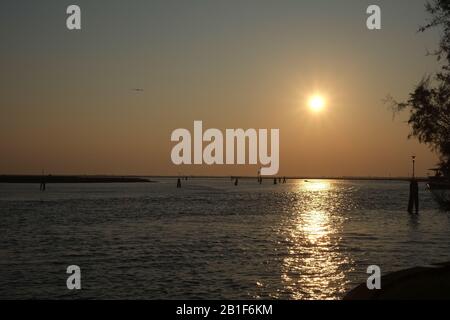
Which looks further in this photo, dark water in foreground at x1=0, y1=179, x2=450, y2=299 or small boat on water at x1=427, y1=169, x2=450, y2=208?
small boat on water at x1=427, y1=169, x2=450, y2=208

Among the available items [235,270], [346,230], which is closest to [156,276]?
[235,270]

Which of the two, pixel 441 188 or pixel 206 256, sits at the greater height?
pixel 441 188

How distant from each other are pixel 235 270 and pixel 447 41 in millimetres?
12213

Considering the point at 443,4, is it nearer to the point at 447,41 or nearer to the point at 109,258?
the point at 447,41

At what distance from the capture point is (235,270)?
2308 cm

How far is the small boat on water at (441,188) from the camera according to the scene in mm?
20031

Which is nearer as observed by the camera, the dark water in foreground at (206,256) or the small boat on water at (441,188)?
the dark water in foreground at (206,256)

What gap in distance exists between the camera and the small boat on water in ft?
65.7

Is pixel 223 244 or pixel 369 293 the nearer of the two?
pixel 369 293

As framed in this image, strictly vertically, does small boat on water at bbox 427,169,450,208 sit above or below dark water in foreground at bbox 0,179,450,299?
above

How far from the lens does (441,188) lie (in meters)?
20.9

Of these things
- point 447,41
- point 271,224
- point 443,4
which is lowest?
point 271,224

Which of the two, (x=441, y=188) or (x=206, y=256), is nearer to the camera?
(x=441, y=188)

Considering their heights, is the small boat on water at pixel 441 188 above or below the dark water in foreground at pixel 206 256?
above
